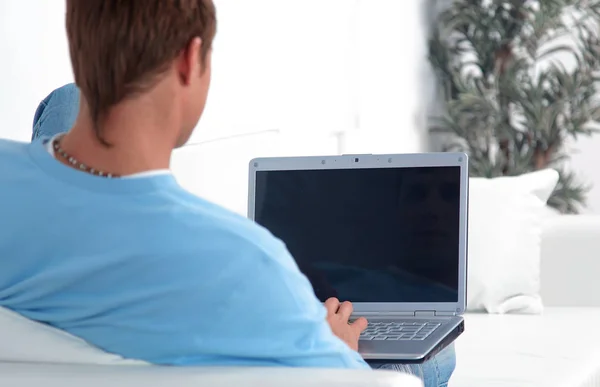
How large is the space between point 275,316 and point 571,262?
7.24 ft

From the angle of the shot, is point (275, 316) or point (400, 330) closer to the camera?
point (275, 316)

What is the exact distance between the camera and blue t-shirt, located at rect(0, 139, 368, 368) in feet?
3.66

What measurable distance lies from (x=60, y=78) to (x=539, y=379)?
4.15ft

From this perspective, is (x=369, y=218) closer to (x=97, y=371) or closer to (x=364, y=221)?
(x=364, y=221)

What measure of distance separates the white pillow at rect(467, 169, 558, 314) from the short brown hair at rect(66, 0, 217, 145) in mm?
2026

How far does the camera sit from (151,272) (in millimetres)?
→ 1120

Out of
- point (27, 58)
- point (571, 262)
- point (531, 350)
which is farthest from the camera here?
point (571, 262)

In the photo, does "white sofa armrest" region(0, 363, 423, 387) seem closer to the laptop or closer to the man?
the man

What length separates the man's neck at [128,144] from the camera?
1166mm

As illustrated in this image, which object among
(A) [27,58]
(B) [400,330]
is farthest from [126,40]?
(A) [27,58]

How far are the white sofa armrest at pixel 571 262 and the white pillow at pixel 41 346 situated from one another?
7.29ft

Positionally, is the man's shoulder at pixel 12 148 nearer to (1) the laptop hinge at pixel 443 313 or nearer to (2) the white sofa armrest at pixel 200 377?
(2) the white sofa armrest at pixel 200 377

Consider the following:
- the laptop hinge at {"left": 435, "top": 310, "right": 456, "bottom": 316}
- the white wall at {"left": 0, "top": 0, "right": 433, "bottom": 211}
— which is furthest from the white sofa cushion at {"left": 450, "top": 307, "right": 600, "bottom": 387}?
the white wall at {"left": 0, "top": 0, "right": 433, "bottom": 211}

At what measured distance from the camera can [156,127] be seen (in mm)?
1178
